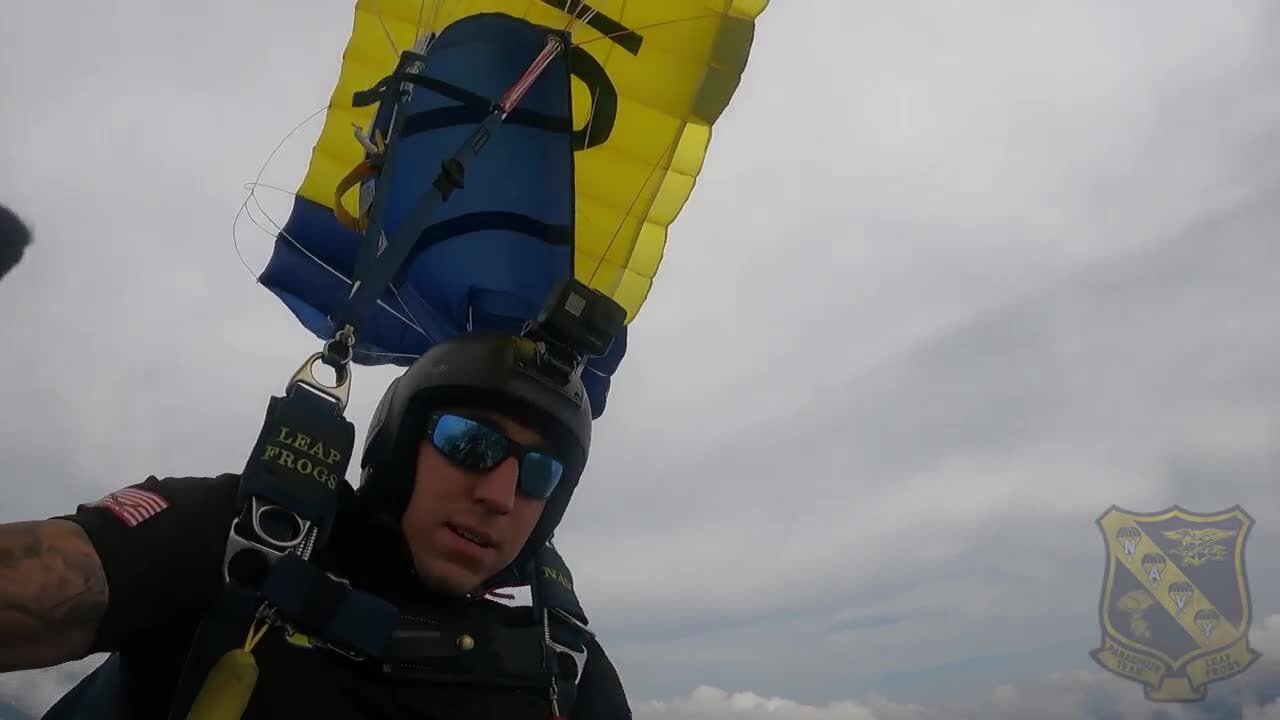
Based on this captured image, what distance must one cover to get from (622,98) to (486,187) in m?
1.48

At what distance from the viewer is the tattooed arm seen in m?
1.57

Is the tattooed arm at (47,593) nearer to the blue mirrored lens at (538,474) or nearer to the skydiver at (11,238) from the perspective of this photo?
the skydiver at (11,238)

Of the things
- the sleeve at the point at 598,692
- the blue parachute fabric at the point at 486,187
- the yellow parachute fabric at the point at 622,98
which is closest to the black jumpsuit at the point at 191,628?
the sleeve at the point at 598,692

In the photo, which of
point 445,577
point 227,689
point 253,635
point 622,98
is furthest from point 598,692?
point 622,98

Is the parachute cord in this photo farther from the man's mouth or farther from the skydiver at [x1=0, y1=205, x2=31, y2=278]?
the skydiver at [x1=0, y1=205, x2=31, y2=278]

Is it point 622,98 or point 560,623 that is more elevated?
point 622,98

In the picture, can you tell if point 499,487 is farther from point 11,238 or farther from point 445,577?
point 11,238

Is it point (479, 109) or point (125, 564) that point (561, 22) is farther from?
point (125, 564)

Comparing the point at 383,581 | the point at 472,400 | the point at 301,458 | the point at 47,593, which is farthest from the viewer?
the point at 472,400

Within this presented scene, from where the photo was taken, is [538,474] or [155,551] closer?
[155,551]

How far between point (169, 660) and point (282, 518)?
46 cm

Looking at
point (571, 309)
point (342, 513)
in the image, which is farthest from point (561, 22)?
point (342, 513)

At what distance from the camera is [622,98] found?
17.5ft

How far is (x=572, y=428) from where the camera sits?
9.73ft
